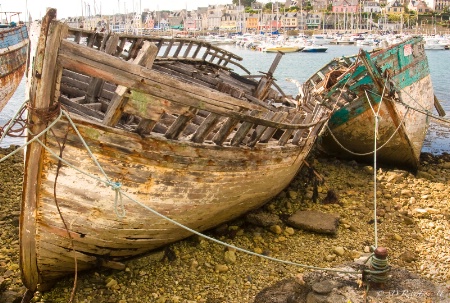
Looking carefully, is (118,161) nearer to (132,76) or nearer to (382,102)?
(132,76)

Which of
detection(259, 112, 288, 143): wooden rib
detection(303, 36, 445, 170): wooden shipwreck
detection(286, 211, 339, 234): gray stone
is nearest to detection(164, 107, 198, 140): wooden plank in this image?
detection(259, 112, 288, 143): wooden rib

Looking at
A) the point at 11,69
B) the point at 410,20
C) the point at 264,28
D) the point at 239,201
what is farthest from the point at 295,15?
the point at 239,201

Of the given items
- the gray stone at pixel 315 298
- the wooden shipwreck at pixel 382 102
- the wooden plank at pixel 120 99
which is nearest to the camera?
the wooden plank at pixel 120 99

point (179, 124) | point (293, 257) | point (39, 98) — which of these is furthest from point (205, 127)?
point (293, 257)

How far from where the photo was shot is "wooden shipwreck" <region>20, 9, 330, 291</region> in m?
4.71

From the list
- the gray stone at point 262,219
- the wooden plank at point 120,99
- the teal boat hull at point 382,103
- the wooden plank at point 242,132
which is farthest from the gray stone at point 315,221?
the wooden plank at point 120,99

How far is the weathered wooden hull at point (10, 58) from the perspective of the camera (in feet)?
52.1

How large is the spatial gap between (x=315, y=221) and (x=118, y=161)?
165 inches

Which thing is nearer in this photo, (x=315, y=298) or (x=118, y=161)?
(x=118, y=161)

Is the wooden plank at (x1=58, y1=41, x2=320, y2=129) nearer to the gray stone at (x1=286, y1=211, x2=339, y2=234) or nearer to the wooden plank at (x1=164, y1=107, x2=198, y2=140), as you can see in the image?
the wooden plank at (x1=164, y1=107, x2=198, y2=140)

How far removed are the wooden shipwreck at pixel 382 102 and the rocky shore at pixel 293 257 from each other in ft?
6.13

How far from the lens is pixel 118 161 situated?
512 centimetres

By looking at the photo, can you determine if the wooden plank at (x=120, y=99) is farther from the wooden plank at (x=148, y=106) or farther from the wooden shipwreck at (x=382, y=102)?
the wooden shipwreck at (x=382, y=102)

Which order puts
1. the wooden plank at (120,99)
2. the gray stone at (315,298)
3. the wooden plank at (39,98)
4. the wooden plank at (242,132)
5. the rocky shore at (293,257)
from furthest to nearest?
1. the wooden plank at (242,132)
2. the rocky shore at (293,257)
3. the gray stone at (315,298)
4. the wooden plank at (120,99)
5. the wooden plank at (39,98)
